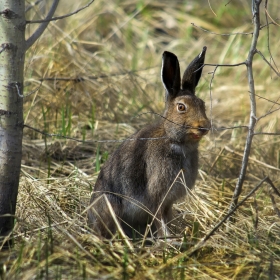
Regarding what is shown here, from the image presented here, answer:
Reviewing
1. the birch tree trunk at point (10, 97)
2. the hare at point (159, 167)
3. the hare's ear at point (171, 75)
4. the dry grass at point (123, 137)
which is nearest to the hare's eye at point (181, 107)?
the hare at point (159, 167)

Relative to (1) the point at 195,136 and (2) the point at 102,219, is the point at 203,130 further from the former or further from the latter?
(2) the point at 102,219

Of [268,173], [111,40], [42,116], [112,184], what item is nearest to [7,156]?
[112,184]

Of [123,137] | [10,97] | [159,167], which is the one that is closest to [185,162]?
[159,167]

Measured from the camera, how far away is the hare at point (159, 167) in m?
4.37

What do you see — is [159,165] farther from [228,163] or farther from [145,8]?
[145,8]

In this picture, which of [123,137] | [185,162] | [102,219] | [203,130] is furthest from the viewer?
[123,137]

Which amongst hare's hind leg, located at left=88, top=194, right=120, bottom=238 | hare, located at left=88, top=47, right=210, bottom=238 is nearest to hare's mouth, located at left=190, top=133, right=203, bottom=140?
hare, located at left=88, top=47, right=210, bottom=238

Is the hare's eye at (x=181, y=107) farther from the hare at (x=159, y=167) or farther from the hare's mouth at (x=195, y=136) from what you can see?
the hare's mouth at (x=195, y=136)

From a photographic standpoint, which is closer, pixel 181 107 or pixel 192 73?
pixel 181 107

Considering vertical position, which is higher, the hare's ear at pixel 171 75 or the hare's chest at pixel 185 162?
the hare's ear at pixel 171 75

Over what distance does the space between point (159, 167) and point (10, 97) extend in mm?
1240

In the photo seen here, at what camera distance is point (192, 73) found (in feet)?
15.0

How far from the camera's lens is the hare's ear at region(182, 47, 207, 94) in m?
4.54

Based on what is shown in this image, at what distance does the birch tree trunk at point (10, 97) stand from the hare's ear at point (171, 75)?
1.14 metres
